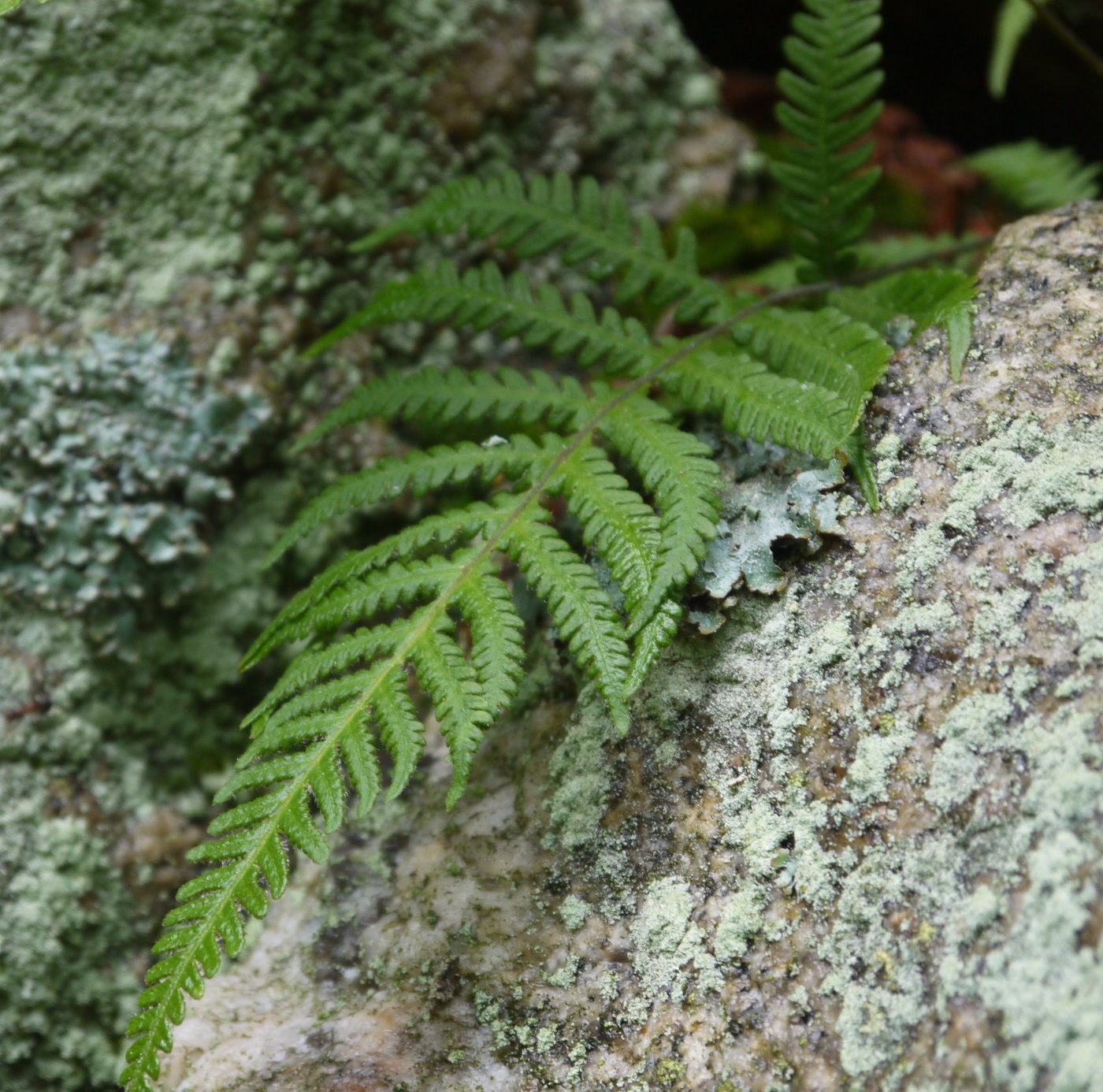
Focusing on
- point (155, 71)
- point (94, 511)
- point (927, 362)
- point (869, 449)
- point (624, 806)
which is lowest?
point (624, 806)

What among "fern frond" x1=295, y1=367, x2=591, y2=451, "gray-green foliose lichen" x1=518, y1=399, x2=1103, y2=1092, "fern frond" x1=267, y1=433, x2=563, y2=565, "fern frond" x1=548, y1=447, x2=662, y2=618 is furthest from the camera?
"fern frond" x1=295, y1=367, x2=591, y2=451

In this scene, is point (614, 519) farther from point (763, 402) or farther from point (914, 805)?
point (914, 805)

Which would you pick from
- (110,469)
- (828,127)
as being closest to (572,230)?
(828,127)

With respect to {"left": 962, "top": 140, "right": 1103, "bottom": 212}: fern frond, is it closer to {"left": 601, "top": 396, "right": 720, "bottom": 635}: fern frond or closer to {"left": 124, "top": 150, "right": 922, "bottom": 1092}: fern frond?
{"left": 124, "top": 150, "right": 922, "bottom": 1092}: fern frond

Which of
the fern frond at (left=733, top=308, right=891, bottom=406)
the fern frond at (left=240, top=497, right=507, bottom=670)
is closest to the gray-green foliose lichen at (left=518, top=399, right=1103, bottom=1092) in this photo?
the fern frond at (left=733, top=308, right=891, bottom=406)

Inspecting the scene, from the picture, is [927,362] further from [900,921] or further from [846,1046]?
[846,1046]

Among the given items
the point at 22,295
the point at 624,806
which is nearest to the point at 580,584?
the point at 624,806
